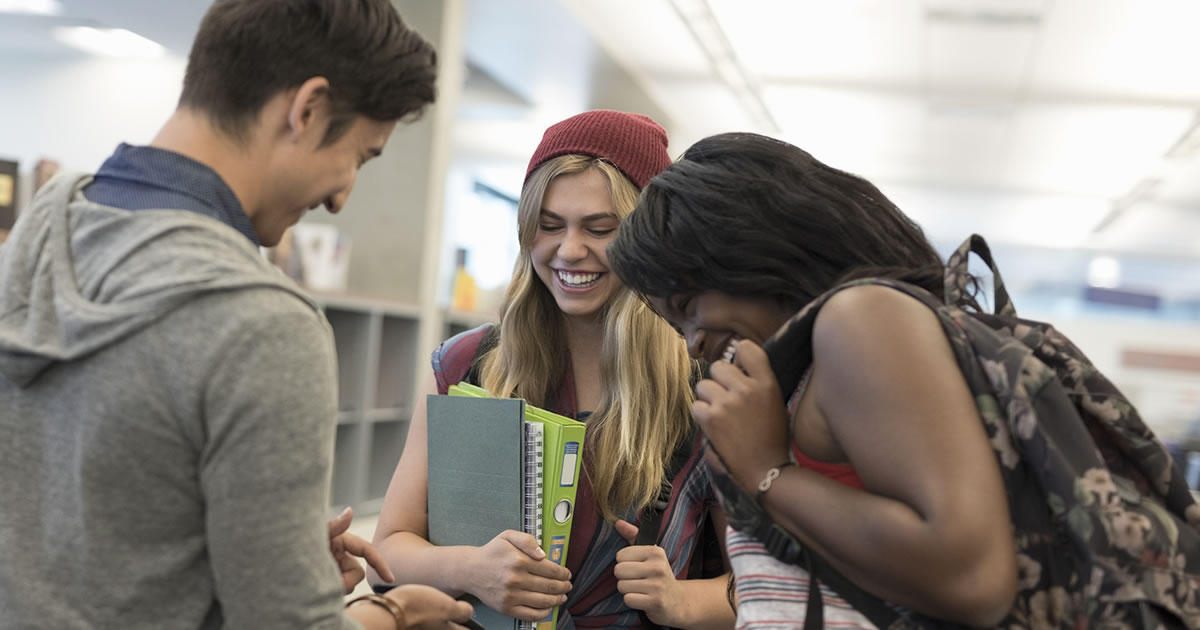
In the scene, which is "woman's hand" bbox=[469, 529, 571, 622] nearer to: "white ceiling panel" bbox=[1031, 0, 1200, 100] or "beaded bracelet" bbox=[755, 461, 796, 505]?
"beaded bracelet" bbox=[755, 461, 796, 505]

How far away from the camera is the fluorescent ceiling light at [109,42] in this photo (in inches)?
277

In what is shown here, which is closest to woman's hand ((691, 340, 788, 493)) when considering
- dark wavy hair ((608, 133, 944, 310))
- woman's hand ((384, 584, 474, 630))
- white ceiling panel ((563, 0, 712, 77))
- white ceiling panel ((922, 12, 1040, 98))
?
dark wavy hair ((608, 133, 944, 310))

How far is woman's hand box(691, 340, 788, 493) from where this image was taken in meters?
1.08

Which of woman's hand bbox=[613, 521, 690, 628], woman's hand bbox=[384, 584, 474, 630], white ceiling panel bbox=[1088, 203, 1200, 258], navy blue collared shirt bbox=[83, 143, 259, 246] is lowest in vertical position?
woman's hand bbox=[613, 521, 690, 628]

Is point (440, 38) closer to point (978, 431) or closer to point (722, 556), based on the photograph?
point (722, 556)

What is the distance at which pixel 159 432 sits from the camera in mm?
901

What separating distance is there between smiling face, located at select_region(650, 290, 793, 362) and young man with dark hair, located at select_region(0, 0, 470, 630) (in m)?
0.49

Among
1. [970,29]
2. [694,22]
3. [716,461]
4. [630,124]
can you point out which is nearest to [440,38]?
[694,22]

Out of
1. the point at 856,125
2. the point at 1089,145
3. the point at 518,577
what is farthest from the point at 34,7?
the point at 1089,145

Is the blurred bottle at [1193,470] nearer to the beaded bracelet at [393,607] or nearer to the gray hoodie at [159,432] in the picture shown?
the beaded bracelet at [393,607]

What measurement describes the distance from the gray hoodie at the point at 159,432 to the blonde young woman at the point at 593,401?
64cm

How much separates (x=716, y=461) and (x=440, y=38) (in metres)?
5.05

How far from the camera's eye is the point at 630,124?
1.92 m

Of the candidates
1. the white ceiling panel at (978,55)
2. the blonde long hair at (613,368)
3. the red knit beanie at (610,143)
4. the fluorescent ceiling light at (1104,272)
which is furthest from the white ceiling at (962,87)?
the blonde long hair at (613,368)
